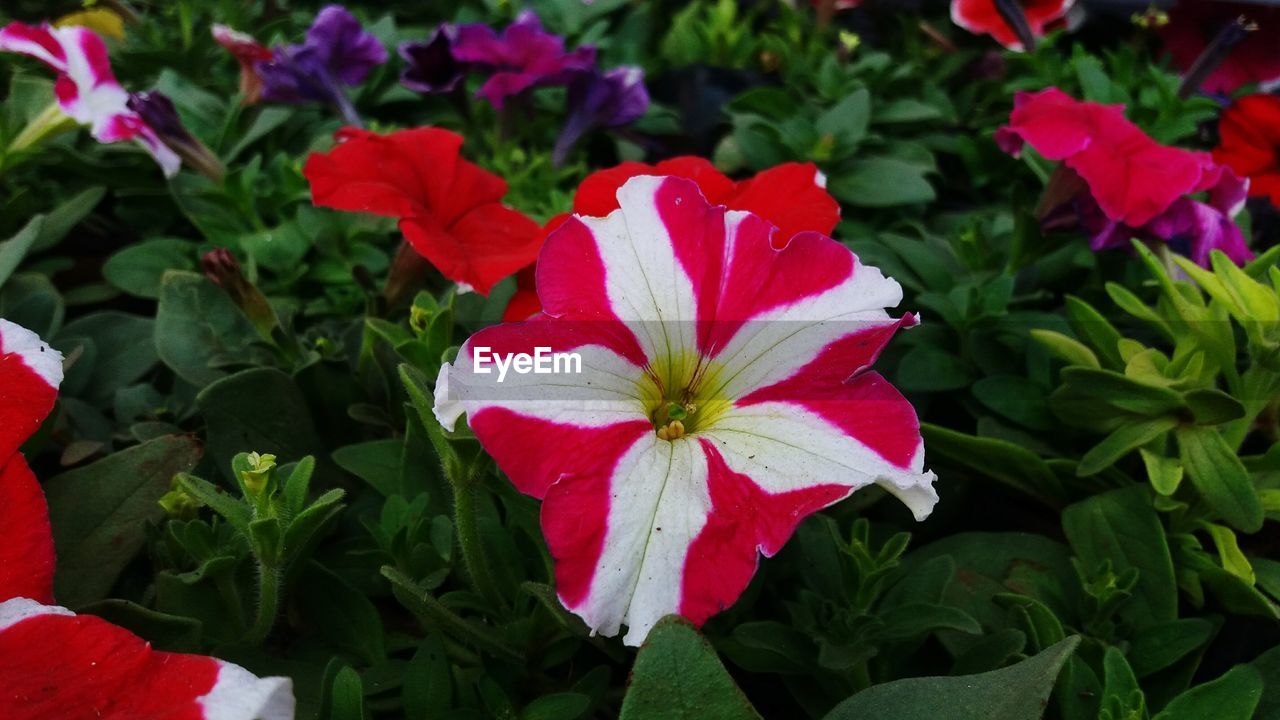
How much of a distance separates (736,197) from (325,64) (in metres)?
0.82

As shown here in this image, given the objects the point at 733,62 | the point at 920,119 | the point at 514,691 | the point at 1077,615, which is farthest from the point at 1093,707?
the point at 733,62

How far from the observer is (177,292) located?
1.06 metres

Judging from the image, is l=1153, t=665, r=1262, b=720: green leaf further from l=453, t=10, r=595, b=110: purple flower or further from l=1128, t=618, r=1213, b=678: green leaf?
l=453, t=10, r=595, b=110: purple flower

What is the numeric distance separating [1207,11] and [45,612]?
202 cm

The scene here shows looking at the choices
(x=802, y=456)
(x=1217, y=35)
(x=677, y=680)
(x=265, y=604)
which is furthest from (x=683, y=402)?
(x=1217, y=35)

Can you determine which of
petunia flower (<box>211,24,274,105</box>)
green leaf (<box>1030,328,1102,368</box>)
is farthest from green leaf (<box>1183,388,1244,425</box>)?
petunia flower (<box>211,24,274,105</box>)

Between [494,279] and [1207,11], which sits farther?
[1207,11]

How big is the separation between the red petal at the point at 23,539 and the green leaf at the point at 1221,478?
3.17ft

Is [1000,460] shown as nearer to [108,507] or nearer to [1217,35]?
[108,507]

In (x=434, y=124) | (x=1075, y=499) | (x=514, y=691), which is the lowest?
(x=1075, y=499)

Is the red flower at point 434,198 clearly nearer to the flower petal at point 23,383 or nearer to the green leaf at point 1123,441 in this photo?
the flower petal at point 23,383

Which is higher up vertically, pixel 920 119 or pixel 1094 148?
pixel 1094 148

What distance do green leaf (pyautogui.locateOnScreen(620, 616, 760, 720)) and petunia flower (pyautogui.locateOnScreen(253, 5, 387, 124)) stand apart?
3.72 ft

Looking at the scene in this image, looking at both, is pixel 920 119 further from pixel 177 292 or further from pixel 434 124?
pixel 177 292
